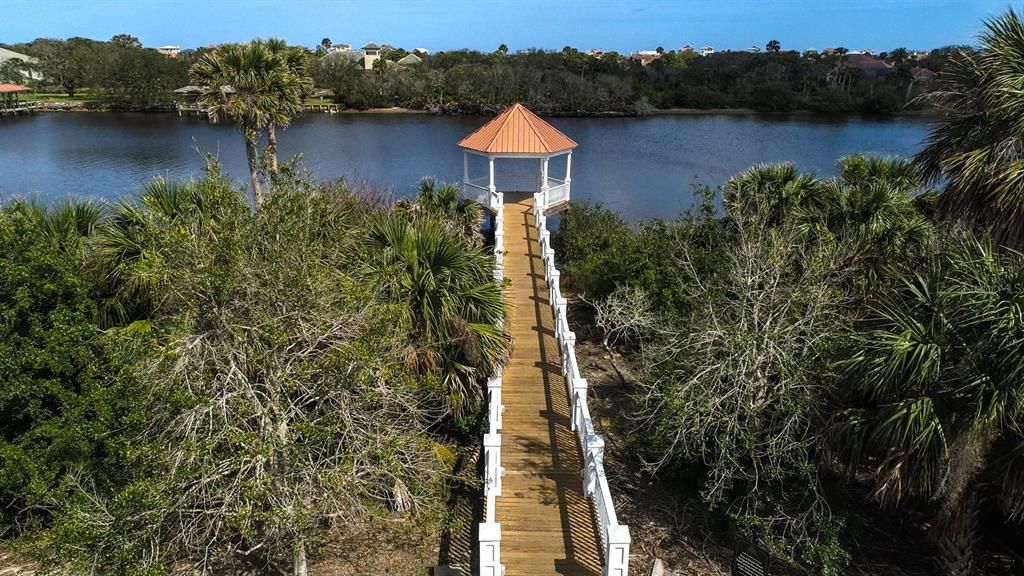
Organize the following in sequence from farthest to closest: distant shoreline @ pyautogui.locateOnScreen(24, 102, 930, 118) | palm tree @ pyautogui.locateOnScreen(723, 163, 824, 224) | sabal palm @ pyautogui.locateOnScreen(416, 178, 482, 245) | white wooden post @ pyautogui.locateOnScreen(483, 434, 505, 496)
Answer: distant shoreline @ pyautogui.locateOnScreen(24, 102, 930, 118) < sabal palm @ pyautogui.locateOnScreen(416, 178, 482, 245) < palm tree @ pyautogui.locateOnScreen(723, 163, 824, 224) < white wooden post @ pyautogui.locateOnScreen(483, 434, 505, 496)

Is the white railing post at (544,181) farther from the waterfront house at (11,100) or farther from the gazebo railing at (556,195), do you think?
the waterfront house at (11,100)

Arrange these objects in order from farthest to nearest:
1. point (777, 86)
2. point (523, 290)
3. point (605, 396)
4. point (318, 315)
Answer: point (777, 86) → point (523, 290) → point (605, 396) → point (318, 315)

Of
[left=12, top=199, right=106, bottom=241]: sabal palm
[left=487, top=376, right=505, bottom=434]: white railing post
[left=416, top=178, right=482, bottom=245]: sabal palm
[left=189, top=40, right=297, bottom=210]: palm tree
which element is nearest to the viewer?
[left=487, top=376, right=505, bottom=434]: white railing post

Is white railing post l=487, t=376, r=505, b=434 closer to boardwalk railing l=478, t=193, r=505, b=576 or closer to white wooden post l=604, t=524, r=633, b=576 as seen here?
boardwalk railing l=478, t=193, r=505, b=576

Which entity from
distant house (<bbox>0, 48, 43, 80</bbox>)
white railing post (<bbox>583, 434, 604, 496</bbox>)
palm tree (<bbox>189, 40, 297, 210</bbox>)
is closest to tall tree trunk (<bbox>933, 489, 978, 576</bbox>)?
white railing post (<bbox>583, 434, 604, 496</bbox>)

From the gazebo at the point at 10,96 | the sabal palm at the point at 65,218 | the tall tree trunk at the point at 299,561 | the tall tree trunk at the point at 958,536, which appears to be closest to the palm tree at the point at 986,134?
the tall tree trunk at the point at 958,536

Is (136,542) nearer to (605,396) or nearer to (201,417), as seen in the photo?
(201,417)

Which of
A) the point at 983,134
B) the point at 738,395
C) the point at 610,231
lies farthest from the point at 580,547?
the point at 610,231
